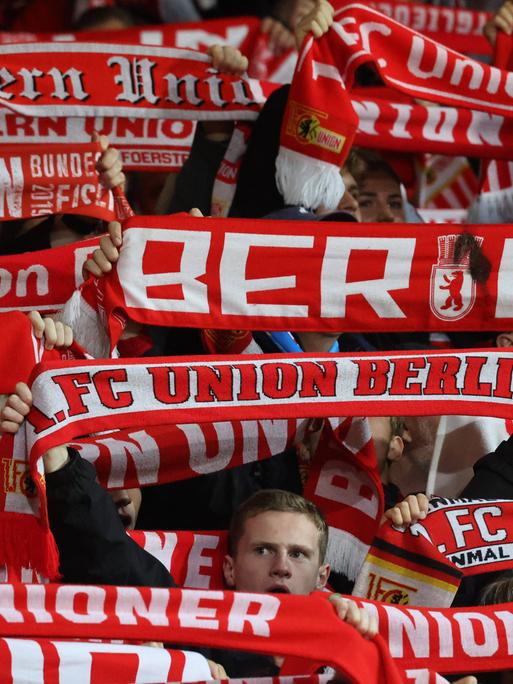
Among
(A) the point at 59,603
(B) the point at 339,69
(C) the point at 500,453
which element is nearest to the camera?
(A) the point at 59,603

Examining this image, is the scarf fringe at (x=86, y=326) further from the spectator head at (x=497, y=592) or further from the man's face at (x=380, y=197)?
the man's face at (x=380, y=197)

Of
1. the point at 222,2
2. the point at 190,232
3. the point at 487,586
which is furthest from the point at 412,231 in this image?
the point at 222,2

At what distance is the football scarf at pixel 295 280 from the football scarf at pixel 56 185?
1.49 ft

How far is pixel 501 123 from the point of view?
3805mm

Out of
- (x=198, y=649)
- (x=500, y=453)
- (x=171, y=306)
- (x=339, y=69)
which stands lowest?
(x=198, y=649)

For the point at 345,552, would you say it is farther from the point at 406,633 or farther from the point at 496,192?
the point at 496,192

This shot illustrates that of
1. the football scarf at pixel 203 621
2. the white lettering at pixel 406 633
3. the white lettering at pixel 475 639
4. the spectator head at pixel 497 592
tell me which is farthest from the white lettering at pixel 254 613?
the spectator head at pixel 497 592

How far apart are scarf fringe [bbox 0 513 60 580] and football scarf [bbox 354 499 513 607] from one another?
2.06 feet

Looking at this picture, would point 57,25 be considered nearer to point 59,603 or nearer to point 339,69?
point 339,69

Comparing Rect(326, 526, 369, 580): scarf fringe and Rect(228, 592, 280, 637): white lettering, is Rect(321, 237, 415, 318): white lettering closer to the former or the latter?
Rect(326, 526, 369, 580): scarf fringe

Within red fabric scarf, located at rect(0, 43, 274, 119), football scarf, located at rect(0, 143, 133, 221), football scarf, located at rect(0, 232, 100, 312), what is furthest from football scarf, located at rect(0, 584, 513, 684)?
red fabric scarf, located at rect(0, 43, 274, 119)

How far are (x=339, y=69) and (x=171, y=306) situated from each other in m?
0.98

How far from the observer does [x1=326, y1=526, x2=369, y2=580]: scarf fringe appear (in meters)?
2.98

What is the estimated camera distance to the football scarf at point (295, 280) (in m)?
2.85
